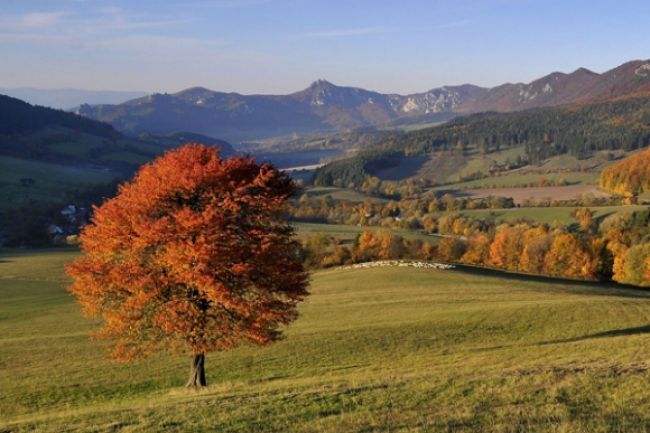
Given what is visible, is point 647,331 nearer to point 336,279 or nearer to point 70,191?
point 336,279

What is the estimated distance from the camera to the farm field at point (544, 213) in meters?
143

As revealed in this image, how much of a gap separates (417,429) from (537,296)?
42.0 m

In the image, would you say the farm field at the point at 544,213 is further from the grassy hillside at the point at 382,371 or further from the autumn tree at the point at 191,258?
the autumn tree at the point at 191,258

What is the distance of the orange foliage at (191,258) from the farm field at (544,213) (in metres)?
129

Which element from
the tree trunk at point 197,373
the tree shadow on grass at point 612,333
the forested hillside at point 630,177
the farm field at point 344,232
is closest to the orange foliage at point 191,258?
the tree trunk at point 197,373

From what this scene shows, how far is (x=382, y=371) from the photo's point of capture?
2825 centimetres

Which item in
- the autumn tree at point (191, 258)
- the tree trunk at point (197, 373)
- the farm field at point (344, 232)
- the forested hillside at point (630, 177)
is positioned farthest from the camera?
the forested hillside at point (630, 177)

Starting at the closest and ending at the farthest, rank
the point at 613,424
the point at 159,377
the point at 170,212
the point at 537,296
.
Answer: the point at 613,424
the point at 170,212
the point at 159,377
the point at 537,296

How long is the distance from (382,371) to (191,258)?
405 inches

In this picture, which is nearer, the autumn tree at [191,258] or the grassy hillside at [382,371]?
the grassy hillside at [382,371]

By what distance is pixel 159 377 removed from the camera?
31.5 m

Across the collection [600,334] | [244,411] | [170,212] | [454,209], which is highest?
[170,212]

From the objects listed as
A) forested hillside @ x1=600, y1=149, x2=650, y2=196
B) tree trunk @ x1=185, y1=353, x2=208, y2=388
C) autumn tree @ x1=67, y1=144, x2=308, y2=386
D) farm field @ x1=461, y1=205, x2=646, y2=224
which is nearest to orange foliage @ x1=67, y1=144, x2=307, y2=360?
autumn tree @ x1=67, y1=144, x2=308, y2=386

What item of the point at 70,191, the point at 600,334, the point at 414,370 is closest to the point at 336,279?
the point at 600,334
